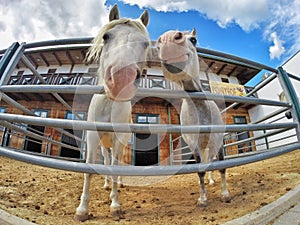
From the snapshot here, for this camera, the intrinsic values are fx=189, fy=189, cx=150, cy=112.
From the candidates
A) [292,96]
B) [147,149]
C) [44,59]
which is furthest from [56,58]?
[292,96]

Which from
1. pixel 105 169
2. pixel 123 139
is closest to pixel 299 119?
pixel 123 139

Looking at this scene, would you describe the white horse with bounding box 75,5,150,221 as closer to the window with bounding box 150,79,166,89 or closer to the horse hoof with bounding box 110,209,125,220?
the horse hoof with bounding box 110,209,125,220

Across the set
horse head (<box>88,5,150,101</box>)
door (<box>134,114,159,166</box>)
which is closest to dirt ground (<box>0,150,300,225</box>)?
horse head (<box>88,5,150,101</box>)

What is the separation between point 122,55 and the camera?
1.08 m

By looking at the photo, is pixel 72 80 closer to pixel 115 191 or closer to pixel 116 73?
pixel 115 191

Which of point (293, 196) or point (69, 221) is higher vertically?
point (293, 196)

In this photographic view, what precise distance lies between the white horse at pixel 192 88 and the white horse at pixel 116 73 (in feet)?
0.69

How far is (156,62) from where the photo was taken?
1.65m

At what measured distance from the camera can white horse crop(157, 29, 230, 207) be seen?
1.34 meters

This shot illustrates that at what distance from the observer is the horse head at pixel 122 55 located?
1.02m

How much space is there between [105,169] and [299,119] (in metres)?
1.80

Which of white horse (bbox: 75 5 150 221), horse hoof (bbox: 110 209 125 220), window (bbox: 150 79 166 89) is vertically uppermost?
window (bbox: 150 79 166 89)

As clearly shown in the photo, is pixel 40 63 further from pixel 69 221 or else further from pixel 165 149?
pixel 69 221

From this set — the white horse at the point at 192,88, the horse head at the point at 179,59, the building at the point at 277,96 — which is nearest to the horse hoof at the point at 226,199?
the white horse at the point at 192,88
